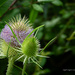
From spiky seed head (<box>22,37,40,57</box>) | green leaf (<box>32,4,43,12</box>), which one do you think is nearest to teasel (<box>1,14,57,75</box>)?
spiky seed head (<box>22,37,40,57</box>)

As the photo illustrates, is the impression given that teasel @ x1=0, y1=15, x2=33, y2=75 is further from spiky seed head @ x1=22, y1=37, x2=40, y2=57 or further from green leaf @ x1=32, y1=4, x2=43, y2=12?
green leaf @ x1=32, y1=4, x2=43, y2=12

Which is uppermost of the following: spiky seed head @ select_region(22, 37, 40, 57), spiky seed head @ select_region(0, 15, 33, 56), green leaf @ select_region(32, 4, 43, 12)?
green leaf @ select_region(32, 4, 43, 12)

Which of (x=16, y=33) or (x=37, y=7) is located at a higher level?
(x=37, y=7)

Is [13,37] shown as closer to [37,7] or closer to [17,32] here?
[17,32]

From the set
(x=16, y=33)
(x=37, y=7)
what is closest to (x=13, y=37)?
(x=16, y=33)

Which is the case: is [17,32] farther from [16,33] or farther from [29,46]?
[29,46]

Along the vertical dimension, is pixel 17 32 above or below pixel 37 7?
below

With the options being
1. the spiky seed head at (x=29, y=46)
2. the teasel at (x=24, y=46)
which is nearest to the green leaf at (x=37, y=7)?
the teasel at (x=24, y=46)

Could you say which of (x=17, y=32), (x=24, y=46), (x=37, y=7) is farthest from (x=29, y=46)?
(x=37, y=7)

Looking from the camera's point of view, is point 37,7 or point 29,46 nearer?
point 29,46

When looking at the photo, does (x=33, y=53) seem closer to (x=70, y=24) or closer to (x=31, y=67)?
(x=31, y=67)

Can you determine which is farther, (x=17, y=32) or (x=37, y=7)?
(x=37, y=7)

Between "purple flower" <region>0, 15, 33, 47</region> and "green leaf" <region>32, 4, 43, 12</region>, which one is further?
"green leaf" <region>32, 4, 43, 12</region>
